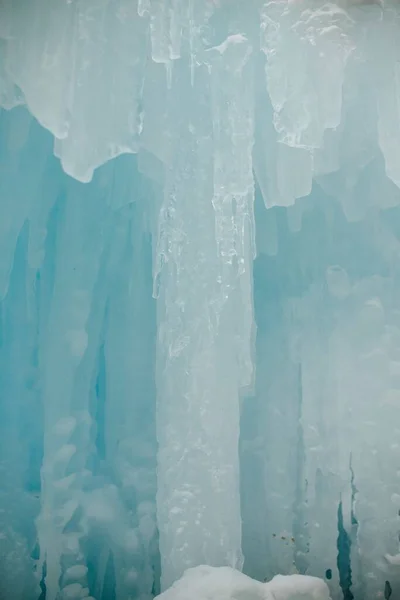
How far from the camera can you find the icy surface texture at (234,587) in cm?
204

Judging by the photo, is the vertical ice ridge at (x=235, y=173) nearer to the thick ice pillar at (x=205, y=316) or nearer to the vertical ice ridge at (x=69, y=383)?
the thick ice pillar at (x=205, y=316)

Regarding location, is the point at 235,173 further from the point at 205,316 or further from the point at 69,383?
the point at 69,383

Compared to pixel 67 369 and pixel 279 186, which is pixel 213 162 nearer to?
pixel 279 186

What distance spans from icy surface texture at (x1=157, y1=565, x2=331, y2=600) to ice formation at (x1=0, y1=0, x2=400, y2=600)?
0.22 m

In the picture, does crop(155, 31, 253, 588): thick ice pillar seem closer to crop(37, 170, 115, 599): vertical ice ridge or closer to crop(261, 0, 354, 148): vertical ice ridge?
crop(261, 0, 354, 148): vertical ice ridge

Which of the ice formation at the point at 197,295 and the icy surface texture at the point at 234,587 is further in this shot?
the ice formation at the point at 197,295

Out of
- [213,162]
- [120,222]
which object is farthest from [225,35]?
[120,222]

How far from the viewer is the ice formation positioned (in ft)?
8.45

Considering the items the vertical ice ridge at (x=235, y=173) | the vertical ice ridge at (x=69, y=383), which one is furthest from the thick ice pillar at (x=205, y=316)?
the vertical ice ridge at (x=69, y=383)

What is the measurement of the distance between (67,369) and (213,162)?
1149mm

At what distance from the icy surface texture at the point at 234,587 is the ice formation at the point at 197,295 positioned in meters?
0.22

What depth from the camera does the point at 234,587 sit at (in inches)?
80.7

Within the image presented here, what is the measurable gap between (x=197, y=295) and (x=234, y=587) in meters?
1.13

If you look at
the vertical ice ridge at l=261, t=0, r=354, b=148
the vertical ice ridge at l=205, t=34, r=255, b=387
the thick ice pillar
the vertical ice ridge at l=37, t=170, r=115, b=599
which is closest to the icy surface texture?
the thick ice pillar
